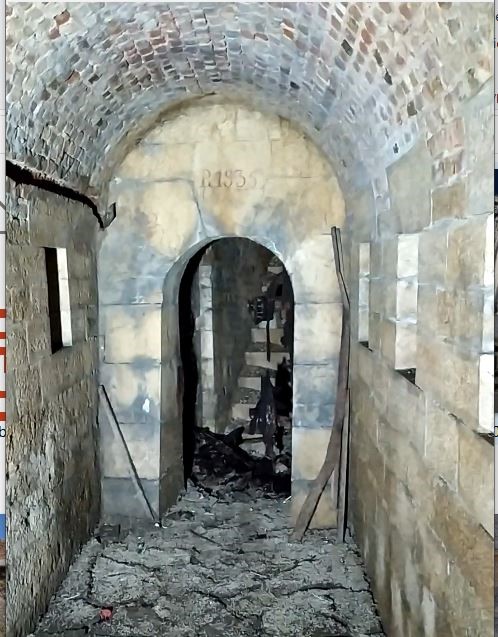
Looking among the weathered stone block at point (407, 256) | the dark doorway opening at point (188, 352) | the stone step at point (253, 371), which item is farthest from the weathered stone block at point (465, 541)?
the stone step at point (253, 371)

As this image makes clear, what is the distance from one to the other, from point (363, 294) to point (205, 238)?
1295 mm

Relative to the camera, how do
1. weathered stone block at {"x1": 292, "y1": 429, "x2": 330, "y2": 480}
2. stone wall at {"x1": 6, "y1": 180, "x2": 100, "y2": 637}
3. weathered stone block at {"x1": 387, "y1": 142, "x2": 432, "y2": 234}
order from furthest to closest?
1. weathered stone block at {"x1": 292, "y1": 429, "x2": 330, "y2": 480}
2. stone wall at {"x1": 6, "y1": 180, "x2": 100, "y2": 637}
3. weathered stone block at {"x1": 387, "y1": 142, "x2": 432, "y2": 234}

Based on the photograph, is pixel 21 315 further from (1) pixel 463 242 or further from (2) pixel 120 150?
(1) pixel 463 242

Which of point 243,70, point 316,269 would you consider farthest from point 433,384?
point 243,70

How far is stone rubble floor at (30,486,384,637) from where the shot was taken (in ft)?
11.7

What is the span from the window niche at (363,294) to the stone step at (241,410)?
10.9 feet

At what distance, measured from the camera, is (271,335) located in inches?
308

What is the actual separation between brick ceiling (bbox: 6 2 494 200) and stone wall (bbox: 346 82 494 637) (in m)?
0.19

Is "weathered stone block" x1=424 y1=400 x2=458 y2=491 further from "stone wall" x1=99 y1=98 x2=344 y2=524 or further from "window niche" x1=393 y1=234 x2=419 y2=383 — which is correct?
"stone wall" x1=99 y1=98 x2=344 y2=524

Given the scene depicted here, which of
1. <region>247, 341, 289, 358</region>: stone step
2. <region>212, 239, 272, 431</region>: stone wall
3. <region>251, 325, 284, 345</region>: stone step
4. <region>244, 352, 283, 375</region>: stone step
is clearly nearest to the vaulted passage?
<region>212, 239, 272, 431</region>: stone wall

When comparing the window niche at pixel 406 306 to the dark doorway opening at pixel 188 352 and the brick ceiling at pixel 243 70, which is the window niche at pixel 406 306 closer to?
the brick ceiling at pixel 243 70

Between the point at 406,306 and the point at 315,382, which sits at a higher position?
the point at 406,306

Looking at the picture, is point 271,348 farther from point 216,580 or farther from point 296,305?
point 216,580

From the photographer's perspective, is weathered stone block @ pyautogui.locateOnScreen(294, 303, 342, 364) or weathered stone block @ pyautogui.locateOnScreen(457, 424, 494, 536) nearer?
weathered stone block @ pyautogui.locateOnScreen(457, 424, 494, 536)
